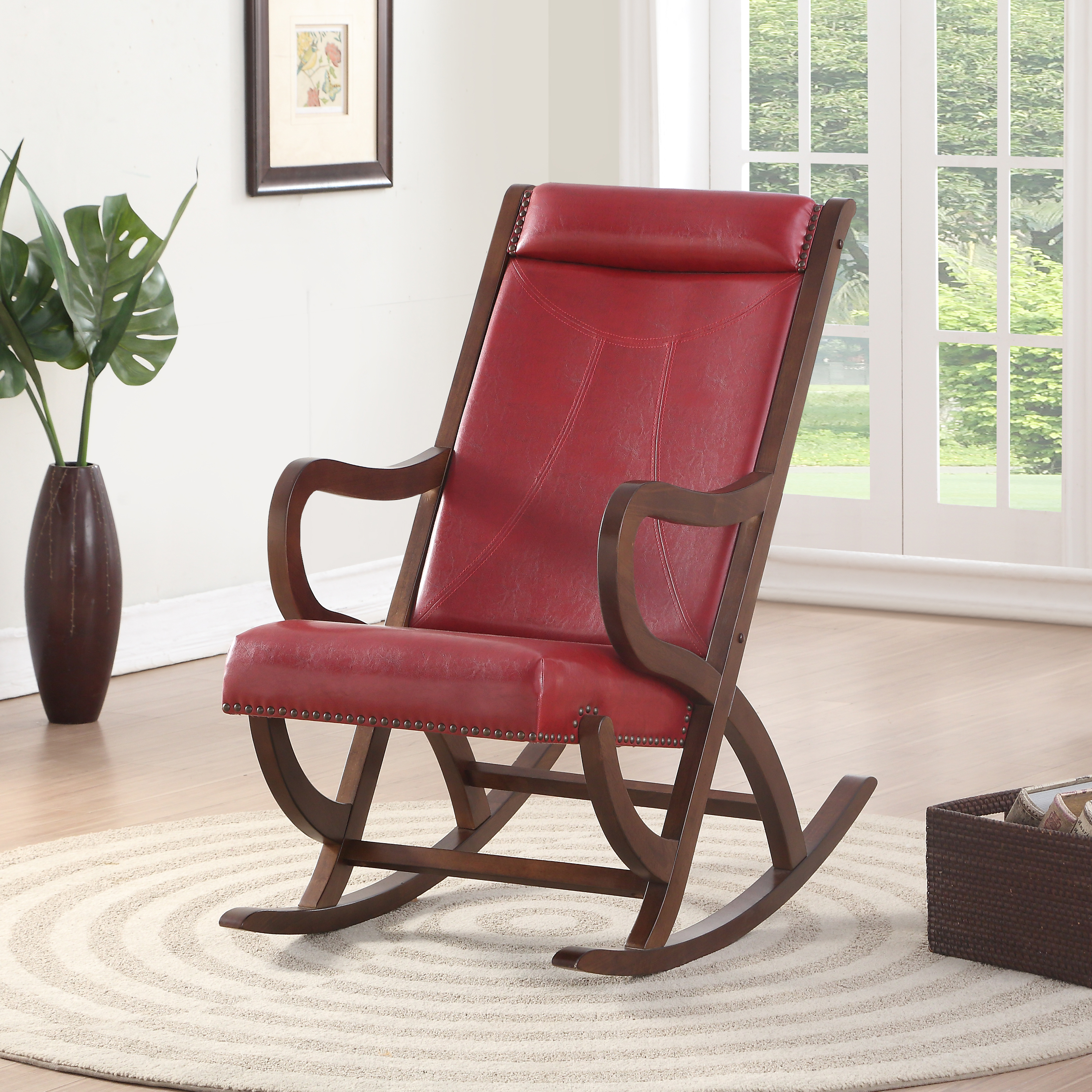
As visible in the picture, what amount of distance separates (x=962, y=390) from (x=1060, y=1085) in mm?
3211

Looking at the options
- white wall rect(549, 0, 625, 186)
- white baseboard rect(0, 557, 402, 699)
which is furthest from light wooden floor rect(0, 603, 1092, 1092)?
white wall rect(549, 0, 625, 186)

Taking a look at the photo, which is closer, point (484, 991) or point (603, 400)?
point (484, 991)

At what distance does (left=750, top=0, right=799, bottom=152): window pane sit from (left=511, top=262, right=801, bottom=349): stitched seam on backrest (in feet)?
8.48

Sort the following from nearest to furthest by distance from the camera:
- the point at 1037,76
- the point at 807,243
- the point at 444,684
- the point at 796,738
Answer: the point at 444,684 < the point at 807,243 < the point at 796,738 < the point at 1037,76

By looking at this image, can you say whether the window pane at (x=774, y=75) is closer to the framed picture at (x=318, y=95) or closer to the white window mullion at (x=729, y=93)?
the white window mullion at (x=729, y=93)

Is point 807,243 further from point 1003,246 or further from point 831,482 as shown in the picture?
point 831,482

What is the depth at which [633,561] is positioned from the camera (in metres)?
2.46

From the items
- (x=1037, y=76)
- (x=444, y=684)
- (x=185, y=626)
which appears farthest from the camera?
(x=1037, y=76)

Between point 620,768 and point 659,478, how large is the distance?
0.45 meters

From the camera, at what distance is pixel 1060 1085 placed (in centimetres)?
211

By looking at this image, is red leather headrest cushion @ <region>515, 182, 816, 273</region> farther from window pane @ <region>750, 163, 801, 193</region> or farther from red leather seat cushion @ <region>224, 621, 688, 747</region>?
window pane @ <region>750, 163, 801, 193</region>

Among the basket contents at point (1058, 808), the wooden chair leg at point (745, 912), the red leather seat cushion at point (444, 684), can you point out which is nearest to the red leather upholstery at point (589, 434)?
the red leather seat cushion at point (444, 684)

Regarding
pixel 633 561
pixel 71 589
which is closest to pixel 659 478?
pixel 633 561

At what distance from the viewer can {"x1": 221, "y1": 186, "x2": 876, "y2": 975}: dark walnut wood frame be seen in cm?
240
